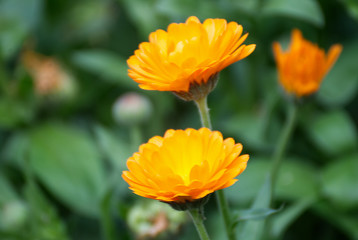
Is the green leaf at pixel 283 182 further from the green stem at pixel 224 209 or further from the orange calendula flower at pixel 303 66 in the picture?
the green stem at pixel 224 209

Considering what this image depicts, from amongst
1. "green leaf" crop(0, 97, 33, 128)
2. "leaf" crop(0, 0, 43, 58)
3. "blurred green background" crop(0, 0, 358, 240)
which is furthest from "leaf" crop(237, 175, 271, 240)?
"leaf" crop(0, 0, 43, 58)

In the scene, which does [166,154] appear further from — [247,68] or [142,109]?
[247,68]

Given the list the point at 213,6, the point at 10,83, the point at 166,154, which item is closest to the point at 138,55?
the point at 166,154

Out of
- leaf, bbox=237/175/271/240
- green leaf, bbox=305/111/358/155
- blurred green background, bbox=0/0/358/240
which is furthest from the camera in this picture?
green leaf, bbox=305/111/358/155

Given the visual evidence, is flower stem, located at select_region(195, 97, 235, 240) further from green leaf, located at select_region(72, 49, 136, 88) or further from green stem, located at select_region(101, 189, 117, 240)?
green leaf, located at select_region(72, 49, 136, 88)

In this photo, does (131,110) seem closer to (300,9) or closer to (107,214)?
(107,214)

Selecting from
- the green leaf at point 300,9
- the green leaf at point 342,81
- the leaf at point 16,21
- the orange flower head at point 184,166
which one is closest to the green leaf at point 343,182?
the green leaf at point 342,81
